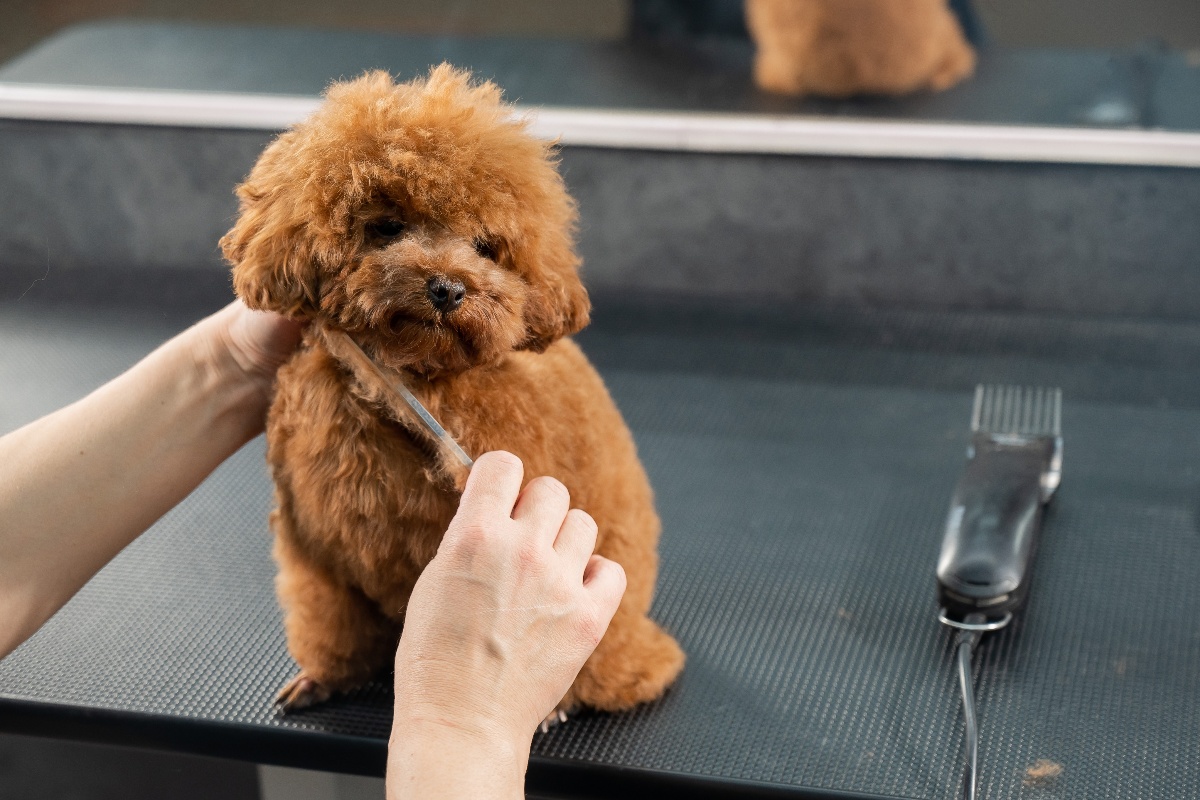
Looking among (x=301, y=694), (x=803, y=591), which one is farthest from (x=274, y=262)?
(x=803, y=591)

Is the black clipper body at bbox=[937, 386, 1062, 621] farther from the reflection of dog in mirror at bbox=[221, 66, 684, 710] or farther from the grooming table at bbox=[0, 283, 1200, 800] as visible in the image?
the reflection of dog in mirror at bbox=[221, 66, 684, 710]

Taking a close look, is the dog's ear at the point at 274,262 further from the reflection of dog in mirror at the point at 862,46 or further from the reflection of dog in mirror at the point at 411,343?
the reflection of dog in mirror at the point at 862,46

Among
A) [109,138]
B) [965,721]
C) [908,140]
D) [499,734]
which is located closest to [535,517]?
[499,734]

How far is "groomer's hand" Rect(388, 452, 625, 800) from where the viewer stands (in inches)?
19.9

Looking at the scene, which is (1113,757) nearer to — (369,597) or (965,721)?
(965,721)

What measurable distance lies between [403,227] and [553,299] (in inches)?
3.1

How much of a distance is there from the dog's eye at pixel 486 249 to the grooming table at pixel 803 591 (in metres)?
0.27

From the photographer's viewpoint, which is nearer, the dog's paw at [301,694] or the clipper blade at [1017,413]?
the dog's paw at [301,694]

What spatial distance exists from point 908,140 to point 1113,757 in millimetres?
695

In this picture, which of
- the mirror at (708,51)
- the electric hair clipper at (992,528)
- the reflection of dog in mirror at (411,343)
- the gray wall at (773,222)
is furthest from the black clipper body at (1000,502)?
the mirror at (708,51)

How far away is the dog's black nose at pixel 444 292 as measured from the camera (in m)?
0.50

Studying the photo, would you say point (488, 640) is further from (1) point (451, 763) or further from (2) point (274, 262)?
(2) point (274, 262)

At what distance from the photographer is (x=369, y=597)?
0.64m

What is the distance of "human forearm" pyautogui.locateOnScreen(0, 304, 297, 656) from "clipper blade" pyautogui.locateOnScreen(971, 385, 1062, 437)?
20.5 inches
